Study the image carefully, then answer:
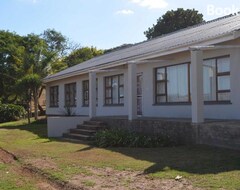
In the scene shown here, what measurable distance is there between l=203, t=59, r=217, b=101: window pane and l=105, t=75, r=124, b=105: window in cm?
656

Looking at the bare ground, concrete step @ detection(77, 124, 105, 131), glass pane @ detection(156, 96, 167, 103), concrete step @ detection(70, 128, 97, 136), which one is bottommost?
the bare ground

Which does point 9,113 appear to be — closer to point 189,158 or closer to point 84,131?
point 84,131

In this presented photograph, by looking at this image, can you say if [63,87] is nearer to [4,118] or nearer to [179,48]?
[4,118]

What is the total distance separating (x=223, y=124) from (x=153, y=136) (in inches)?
125

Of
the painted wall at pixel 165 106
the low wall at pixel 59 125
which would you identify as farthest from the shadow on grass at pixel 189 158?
the low wall at pixel 59 125

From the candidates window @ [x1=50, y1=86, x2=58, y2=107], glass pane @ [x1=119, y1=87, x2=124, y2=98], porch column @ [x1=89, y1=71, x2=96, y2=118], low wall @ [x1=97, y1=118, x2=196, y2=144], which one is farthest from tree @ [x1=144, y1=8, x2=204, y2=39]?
low wall @ [x1=97, y1=118, x2=196, y2=144]

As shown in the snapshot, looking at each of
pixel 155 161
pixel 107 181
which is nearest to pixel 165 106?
pixel 155 161

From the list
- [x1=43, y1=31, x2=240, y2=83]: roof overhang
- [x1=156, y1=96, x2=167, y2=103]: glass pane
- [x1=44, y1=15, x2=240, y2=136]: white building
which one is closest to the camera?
[x1=43, y1=31, x2=240, y2=83]: roof overhang

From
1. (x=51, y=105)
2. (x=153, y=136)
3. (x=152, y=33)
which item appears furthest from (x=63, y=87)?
(x=152, y=33)

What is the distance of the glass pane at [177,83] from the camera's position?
659 inches

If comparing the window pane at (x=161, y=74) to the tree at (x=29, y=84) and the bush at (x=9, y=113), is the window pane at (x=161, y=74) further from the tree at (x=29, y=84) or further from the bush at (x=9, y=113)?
the bush at (x=9, y=113)

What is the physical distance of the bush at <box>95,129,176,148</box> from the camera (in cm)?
1388

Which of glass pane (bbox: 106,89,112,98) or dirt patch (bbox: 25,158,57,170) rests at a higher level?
glass pane (bbox: 106,89,112,98)

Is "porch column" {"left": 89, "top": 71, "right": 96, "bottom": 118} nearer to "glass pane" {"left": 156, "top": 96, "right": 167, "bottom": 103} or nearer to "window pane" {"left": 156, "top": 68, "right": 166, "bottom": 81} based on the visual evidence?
"glass pane" {"left": 156, "top": 96, "right": 167, "bottom": 103}
